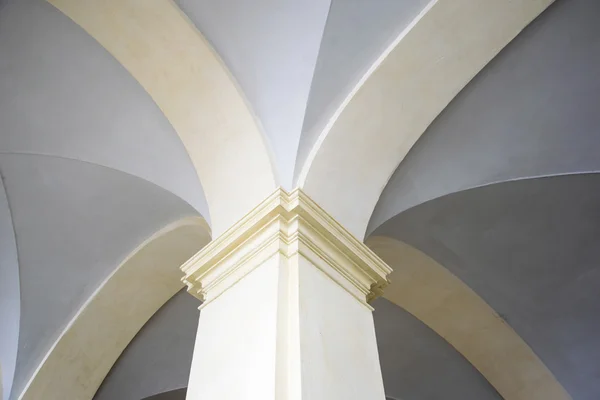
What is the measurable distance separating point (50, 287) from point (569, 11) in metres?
4.56

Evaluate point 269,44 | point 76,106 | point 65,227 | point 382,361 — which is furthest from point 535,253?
point 65,227

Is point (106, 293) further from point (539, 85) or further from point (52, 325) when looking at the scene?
point (539, 85)

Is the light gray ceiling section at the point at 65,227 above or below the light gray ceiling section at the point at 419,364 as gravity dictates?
above

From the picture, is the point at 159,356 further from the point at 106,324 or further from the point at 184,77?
the point at 184,77

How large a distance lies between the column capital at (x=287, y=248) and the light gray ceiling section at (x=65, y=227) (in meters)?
1.40

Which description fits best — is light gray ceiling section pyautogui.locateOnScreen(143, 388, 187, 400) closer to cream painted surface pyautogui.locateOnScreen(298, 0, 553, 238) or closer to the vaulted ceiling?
the vaulted ceiling

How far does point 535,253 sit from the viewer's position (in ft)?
16.0

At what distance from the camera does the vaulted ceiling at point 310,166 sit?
11.1ft

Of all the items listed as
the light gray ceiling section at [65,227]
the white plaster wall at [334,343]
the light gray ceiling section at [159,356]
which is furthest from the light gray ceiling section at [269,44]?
the light gray ceiling section at [159,356]

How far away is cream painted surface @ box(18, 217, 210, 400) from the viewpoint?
468 cm

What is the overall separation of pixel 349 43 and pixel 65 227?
9.47 feet

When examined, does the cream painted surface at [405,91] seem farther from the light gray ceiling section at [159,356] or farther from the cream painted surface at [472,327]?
the light gray ceiling section at [159,356]

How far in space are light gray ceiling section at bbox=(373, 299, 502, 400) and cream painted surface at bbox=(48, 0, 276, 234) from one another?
7.95 feet

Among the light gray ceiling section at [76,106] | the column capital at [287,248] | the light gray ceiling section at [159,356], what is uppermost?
Answer: the light gray ceiling section at [76,106]
